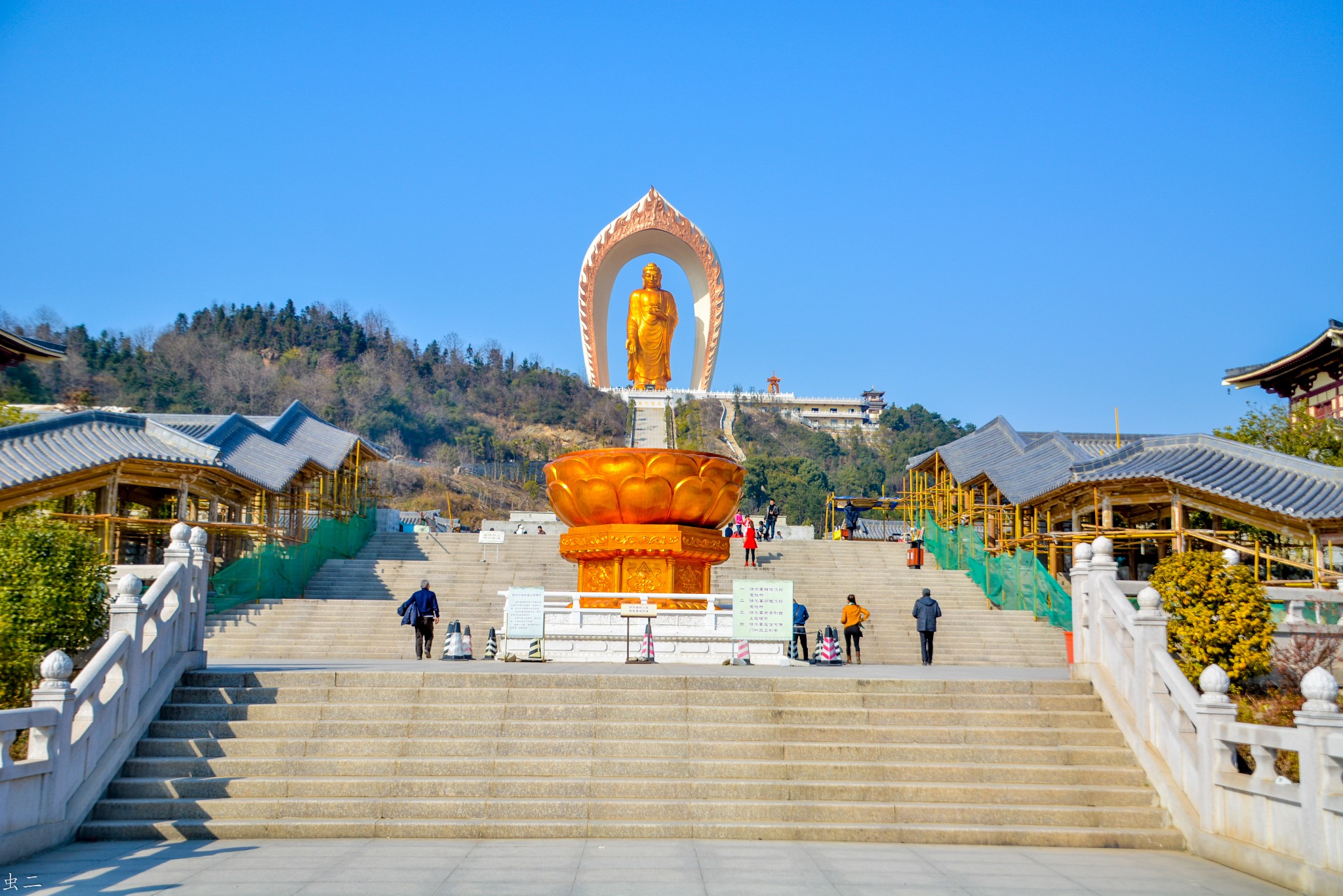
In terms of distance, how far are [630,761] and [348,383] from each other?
187ft

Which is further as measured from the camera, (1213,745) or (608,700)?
(608,700)

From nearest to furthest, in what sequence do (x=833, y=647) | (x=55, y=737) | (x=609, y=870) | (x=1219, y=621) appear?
(x=609, y=870)
(x=55, y=737)
(x=1219, y=621)
(x=833, y=647)

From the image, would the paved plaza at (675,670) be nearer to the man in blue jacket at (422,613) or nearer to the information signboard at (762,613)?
the information signboard at (762,613)

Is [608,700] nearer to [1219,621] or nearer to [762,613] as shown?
[762,613]

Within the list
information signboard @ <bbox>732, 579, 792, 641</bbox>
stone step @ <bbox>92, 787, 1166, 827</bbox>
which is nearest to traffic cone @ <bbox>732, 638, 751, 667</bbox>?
information signboard @ <bbox>732, 579, 792, 641</bbox>

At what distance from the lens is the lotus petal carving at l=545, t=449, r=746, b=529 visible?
13.5 metres

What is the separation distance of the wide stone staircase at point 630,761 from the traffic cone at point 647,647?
2.92 meters

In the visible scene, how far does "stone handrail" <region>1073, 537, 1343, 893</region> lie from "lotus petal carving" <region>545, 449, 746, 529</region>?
5.40 metres

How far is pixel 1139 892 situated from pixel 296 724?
5.68 metres

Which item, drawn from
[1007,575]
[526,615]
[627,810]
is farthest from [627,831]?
[1007,575]

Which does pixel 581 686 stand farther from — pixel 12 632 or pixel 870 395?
pixel 870 395

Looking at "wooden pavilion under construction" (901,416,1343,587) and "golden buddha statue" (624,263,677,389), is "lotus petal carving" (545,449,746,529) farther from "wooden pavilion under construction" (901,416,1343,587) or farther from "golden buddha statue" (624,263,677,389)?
"golden buddha statue" (624,263,677,389)

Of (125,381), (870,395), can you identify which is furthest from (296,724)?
(870,395)

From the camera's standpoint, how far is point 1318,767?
577 cm
